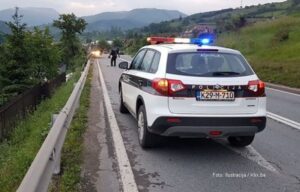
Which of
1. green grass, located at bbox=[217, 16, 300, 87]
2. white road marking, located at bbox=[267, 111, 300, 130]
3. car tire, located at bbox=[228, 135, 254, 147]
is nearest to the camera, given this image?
car tire, located at bbox=[228, 135, 254, 147]

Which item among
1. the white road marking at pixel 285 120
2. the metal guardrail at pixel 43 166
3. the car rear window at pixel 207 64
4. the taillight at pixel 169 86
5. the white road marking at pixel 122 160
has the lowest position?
the white road marking at pixel 285 120

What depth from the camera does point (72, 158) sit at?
6492 mm

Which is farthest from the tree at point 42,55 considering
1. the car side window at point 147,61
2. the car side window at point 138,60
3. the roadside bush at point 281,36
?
the roadside bush at point 281,36

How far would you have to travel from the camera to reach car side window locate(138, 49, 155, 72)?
7.81 m

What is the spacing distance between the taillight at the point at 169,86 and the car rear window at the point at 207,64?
0.18 meters

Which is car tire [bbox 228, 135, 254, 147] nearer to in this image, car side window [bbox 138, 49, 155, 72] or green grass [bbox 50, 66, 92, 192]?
car side window [bbox 138, 49, 155, 72]

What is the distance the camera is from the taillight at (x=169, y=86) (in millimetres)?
6535

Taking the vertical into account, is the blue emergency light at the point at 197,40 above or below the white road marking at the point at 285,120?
above

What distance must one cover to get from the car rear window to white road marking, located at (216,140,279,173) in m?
1.22

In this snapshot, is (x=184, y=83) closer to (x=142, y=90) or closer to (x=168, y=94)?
(x=168, y=94)

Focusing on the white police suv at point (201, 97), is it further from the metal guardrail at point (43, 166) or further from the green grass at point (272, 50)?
the green grass at point (272, 50)

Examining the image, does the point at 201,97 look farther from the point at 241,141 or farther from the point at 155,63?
the point at 241,141

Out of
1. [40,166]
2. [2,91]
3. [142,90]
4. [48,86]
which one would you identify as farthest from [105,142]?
[2,91]

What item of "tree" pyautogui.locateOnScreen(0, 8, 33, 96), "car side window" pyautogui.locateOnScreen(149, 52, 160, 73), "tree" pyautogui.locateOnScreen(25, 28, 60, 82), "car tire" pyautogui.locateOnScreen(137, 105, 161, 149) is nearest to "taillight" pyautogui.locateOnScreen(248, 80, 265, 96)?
"car side window" pyautogui.locateOnScreen(149, 52, 160, 73)
